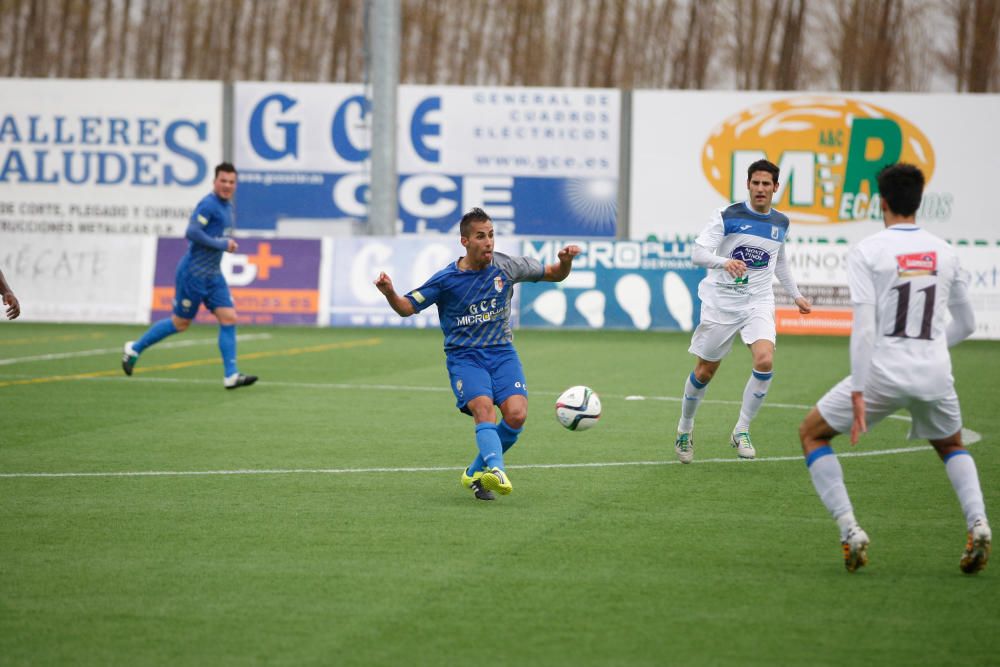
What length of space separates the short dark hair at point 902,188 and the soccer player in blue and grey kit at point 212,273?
→ 9.48 meters

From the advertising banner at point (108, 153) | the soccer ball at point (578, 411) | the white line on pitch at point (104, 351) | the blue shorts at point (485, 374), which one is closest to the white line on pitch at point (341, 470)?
the soccer ball at point (578, 411)

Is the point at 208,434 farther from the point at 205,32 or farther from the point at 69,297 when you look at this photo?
the point at 205,32

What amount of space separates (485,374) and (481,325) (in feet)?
1.06

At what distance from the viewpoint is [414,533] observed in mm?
7590

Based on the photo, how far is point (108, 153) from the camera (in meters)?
33.9

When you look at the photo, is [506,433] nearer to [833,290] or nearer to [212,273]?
[212,273]

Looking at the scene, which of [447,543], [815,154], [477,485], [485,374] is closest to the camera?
[447,543]

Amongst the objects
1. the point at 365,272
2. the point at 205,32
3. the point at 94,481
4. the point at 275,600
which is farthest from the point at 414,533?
the point at 205,32

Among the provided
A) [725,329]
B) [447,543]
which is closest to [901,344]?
[447,543]

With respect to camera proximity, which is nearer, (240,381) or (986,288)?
(240,381)

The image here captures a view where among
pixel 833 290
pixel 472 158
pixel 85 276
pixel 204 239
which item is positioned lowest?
pixel 85 276

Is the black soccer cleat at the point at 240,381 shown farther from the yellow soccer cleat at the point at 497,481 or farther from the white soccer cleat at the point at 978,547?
the white soccer cleat at the point at 978,547

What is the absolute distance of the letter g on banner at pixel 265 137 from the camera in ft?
109

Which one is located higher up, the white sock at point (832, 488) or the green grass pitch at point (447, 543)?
the white sock at point (832, 488)
